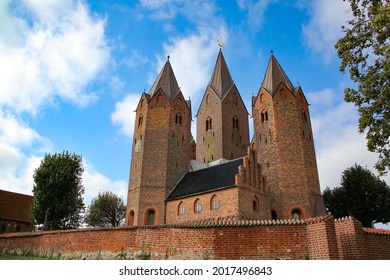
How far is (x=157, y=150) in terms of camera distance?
3269 centimetres

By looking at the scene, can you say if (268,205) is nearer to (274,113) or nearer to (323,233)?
(274,113)

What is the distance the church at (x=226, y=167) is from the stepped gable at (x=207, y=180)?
114 mm

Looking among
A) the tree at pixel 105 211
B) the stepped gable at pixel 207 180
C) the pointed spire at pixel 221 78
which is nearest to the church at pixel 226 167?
the stepped gable at pixel 207 180

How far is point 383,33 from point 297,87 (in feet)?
76.5

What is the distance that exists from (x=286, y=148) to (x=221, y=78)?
18.0 m

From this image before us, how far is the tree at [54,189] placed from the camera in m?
31.0

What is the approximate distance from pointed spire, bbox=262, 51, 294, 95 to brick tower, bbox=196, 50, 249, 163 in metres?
7.22

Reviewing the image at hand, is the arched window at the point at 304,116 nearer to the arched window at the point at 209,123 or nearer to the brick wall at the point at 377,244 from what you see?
the arched window at the point at 209,123

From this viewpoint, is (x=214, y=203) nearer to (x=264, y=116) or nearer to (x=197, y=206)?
(x=197, y=206)

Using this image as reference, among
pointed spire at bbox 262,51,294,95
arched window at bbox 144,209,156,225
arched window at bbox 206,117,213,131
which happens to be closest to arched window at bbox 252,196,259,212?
arched window at bbox 144,209,156,225

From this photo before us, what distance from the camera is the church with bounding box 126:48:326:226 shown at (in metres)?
27.5
